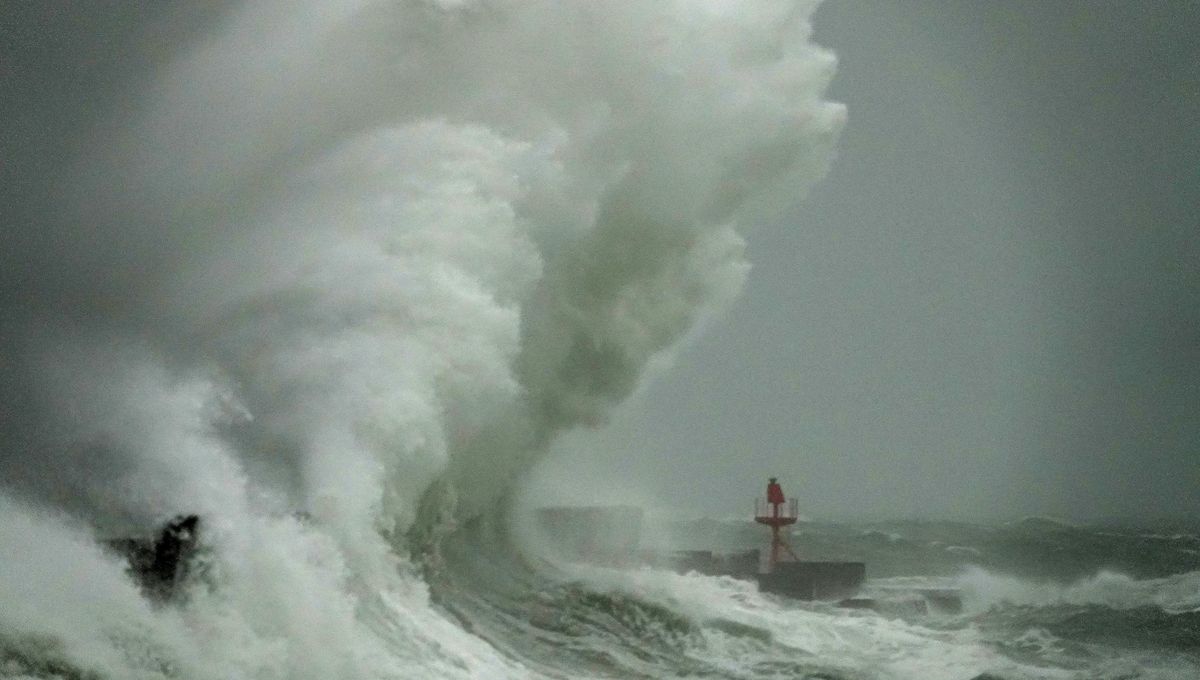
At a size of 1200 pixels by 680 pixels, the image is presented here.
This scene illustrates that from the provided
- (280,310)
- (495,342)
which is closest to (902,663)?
(495,342)

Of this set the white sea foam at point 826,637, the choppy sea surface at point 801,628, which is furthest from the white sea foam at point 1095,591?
the white sea foam at point 826,637

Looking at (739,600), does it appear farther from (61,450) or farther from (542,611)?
(61,450)

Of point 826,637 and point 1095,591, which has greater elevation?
point 1095,591

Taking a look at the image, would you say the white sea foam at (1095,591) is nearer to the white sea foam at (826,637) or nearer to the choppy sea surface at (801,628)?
the choppy sea surface at (801,628)

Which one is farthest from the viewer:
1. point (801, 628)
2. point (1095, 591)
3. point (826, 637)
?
point (1095, 591)

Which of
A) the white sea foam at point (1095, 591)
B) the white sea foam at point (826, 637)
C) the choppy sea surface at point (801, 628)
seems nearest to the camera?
the choppy sea surface at point (801, 628)

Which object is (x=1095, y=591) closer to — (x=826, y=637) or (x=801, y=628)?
(x=801, y=628)

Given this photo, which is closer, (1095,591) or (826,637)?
(826,637)

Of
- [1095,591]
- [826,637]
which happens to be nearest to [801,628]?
[826,637]

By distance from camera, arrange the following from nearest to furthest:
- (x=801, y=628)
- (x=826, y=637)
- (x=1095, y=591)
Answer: (x=826, y=637), (x=801, y=628), (x=1095, y=591)

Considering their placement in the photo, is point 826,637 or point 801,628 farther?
point 801,628

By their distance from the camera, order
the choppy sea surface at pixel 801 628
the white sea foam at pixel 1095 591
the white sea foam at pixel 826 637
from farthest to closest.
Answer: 1. the white sea foam at pixel 1095 591
2. the white sea foam at pixel 826 637
3. the choppy sea surface at pixel 801 628

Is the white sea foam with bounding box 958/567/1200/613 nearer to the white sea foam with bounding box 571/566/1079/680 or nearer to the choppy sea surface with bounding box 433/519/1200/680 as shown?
the choppy sea surface with bounding box 433/519/1200/680

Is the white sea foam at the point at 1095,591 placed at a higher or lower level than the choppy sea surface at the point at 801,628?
higher
